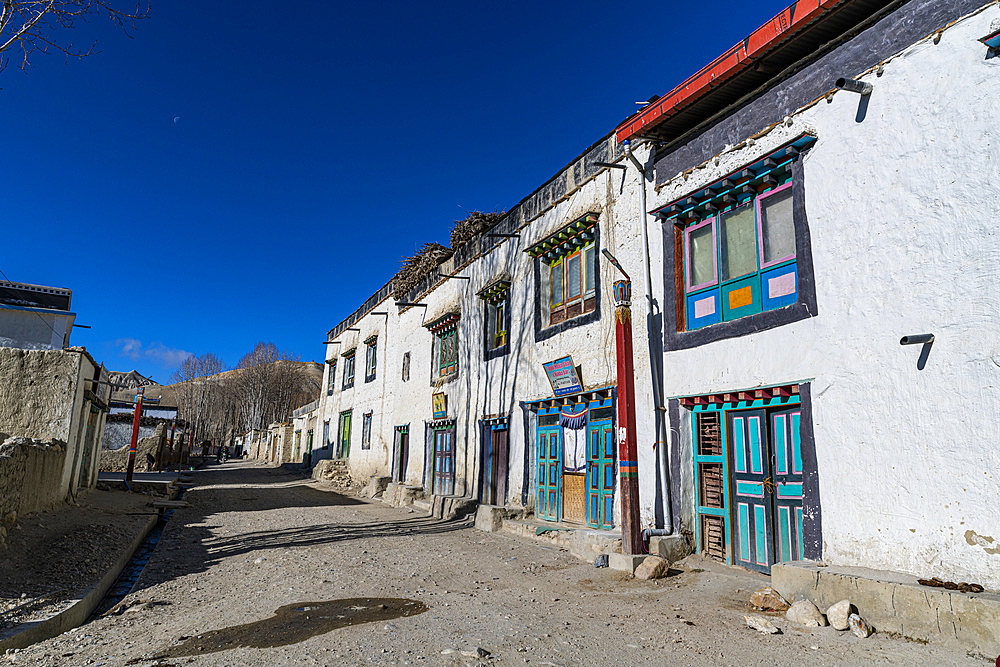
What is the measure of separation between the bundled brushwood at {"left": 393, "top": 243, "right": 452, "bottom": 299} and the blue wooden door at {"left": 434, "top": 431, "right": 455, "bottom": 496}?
4873mm

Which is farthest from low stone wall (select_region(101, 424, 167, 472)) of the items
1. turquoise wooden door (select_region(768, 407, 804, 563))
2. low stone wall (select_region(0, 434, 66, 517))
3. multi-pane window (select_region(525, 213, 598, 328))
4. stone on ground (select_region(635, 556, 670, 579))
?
turquoise wooden door (select_region(768, 407, 804, 563))

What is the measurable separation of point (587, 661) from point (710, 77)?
22.2 feet

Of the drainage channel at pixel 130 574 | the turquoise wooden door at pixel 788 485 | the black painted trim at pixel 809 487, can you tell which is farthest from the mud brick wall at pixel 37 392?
the black painted trim at pixel 809 487

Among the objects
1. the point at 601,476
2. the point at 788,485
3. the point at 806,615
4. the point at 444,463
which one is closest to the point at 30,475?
the point at 601,476

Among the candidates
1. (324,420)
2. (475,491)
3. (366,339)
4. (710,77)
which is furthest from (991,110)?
(324,420)

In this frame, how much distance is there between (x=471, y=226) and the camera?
15.3 meters

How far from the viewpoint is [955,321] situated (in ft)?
16.8

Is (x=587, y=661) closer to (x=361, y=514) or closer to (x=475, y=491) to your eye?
(x=475, y=491)

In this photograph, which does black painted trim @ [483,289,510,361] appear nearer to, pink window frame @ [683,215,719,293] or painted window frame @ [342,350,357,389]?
pink window frame @ [683,215,719,293]

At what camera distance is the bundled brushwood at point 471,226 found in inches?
579

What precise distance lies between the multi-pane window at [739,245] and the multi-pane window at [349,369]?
1942 centimetres

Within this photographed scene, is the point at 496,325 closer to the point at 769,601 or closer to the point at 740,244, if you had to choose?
the point at 740,244

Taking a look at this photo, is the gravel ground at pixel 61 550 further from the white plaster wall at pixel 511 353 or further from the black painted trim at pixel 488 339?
the black painted trim at pixel 488 339

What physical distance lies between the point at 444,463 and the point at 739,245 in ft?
32.3
